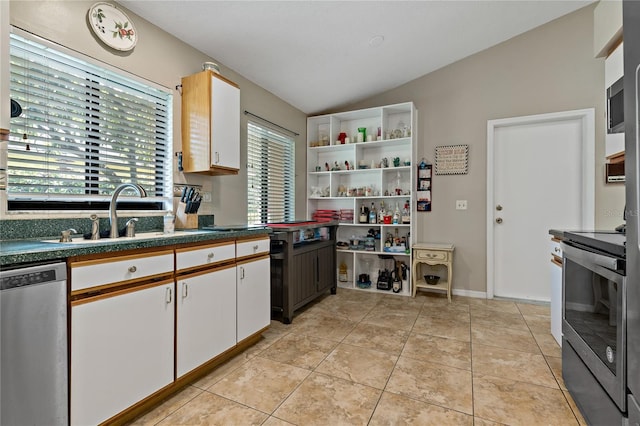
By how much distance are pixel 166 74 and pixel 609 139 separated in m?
3.52

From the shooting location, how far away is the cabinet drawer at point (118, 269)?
1300 millimetres

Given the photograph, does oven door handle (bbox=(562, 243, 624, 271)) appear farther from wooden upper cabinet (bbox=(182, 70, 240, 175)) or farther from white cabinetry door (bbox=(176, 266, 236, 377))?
wooden upper cabinet (bbox=(182, 70, 240, 175))

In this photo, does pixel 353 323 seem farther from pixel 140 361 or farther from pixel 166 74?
pixel 166 74

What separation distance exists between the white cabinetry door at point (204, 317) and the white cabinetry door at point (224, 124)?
3.18 ft

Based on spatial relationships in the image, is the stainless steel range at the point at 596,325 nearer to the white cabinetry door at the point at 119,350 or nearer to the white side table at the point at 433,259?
the white side table at the point at 433,259

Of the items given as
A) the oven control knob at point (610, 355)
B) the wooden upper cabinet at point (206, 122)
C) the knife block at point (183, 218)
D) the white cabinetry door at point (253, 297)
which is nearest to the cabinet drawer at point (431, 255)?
the white cabinetry door at point (253, 297)

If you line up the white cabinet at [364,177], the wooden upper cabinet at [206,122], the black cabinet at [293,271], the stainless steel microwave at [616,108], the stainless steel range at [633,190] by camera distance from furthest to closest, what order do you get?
the white cabinet at [364,177]
the black cabinet at [293,271]
the wooden upper cabinet at [206,122]
the stainless steel microwave at [616,108]
the stainless steel range at [633,190]

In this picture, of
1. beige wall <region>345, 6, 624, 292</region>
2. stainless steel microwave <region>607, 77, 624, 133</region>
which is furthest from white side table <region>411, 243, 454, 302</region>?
stainless steel microwave <region>607, 77, 624, 133</region>

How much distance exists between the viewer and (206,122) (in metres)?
2.43

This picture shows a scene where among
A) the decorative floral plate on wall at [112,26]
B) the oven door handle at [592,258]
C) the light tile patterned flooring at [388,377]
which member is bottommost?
the light tile patterned flooring at [388,377]

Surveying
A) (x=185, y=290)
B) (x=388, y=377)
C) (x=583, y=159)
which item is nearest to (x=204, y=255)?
(x=185, y=290)

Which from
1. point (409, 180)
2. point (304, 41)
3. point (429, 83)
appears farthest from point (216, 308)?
point (429, 83)

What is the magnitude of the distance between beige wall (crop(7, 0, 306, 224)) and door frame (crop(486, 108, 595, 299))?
103 inches

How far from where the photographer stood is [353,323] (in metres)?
2.93
